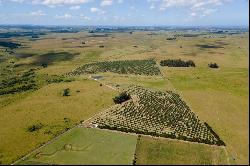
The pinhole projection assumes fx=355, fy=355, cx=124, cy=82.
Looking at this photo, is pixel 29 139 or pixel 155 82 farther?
pixel 155 82

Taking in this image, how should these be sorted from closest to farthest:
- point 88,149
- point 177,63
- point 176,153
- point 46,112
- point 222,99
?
point 176,153 → point 88,149 → point 46,112 → point 222,99 → point 177,63

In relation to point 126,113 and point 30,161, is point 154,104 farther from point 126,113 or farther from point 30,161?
point 30,161

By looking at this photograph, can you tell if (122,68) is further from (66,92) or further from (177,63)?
(66,92)

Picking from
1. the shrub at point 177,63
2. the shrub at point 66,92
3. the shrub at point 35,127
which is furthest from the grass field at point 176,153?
the shrub at point 177,63

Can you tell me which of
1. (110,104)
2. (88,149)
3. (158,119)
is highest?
(110,104)

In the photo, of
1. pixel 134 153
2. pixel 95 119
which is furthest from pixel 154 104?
pixel 134 153

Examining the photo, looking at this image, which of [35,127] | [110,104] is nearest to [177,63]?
[110,104]

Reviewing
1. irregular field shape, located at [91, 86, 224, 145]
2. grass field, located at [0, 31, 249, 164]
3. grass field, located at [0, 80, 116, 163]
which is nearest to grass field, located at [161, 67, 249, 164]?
grass field, located at [0, 31, 249, 164]

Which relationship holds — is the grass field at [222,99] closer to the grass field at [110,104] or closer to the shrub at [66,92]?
the grass field at [110,104]
